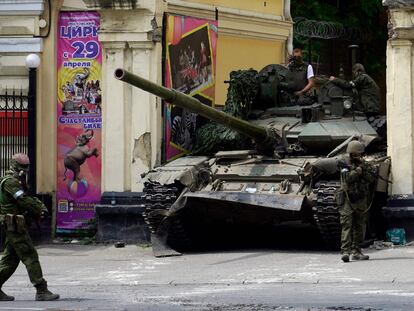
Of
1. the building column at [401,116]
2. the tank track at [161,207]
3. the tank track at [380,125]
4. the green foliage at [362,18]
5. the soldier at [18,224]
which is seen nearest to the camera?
the soldier at [18,224]

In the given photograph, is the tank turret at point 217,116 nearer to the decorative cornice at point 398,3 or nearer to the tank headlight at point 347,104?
the tank headlight at point 347,104

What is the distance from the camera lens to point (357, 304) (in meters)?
11.9

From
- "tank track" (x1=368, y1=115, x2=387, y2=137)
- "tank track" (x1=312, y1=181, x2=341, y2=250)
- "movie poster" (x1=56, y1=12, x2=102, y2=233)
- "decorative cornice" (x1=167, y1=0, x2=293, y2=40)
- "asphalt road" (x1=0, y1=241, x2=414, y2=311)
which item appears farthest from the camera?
"decorative cornice" (x1=167, y1=0, x2=293, y2=40)

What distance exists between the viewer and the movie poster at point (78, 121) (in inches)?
797

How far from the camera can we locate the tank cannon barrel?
16.2m

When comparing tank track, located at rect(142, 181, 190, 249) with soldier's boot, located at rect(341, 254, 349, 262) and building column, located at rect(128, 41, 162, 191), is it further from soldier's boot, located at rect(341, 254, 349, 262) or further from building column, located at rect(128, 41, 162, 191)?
soldier's boot, located at rect(341, 254, 349, 262)

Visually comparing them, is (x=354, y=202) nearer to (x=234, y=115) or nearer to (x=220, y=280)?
(x=220, y=280)

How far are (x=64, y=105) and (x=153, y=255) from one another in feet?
11.9

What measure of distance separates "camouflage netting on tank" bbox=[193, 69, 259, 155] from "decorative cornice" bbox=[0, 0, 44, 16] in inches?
131

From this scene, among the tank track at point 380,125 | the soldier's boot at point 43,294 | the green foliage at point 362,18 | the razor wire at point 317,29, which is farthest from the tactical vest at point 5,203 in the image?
the green foliage at point 362,18

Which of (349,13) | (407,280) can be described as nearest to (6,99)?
(407,280)

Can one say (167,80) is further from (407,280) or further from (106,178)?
(407,280)

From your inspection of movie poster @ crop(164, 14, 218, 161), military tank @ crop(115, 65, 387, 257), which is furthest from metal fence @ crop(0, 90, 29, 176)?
military tank @ crop(115, 65, 387, 257)

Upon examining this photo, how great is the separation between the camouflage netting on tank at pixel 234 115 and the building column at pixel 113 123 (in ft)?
4.04
